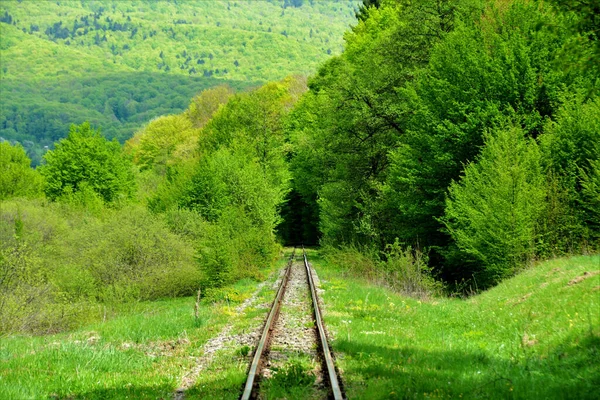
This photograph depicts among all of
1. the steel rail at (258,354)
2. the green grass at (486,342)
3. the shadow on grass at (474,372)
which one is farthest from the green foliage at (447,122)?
the shadow on grass at (474,372)

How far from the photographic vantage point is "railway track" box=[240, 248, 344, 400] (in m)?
9.21

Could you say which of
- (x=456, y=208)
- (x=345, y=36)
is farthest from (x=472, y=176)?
(x=345, y=36)

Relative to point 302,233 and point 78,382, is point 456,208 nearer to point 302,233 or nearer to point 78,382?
point 78,382

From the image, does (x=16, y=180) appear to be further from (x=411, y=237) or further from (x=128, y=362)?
(x=128, y=362)

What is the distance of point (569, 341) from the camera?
1065cm

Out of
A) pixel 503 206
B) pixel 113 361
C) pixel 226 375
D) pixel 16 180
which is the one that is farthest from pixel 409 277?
pixel 16 180

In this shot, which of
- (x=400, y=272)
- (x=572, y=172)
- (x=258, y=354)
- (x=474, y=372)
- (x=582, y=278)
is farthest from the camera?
(x=400, y=272)

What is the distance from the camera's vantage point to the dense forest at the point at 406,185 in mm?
22328

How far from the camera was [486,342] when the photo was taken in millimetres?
12719

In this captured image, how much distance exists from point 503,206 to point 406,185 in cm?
960

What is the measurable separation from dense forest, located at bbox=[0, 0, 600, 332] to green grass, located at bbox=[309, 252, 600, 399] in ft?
14.7

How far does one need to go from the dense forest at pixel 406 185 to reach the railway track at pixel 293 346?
6079mm

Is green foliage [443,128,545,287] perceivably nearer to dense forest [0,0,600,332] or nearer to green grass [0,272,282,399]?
dense forest [0,0,600,332]

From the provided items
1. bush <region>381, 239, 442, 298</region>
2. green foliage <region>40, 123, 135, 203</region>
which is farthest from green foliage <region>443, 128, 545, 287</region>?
green foliage <region>40, 123, 135, 203</region>
